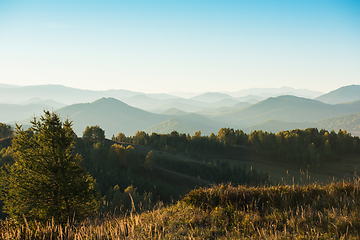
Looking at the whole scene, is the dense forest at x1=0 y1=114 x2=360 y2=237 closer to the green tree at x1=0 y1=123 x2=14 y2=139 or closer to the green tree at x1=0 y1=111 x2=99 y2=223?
the green tree at x1=0 y1=123 x2=14 y2=139

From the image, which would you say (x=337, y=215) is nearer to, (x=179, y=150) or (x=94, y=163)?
(x=94, y=163)

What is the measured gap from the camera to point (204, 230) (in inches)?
219

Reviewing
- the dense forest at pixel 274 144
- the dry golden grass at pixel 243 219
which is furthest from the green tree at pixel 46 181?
the dense forest at pixel 274 144

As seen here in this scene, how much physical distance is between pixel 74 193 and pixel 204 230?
11388 mm

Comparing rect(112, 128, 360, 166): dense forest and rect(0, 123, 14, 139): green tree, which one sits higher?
rect(0, 123, 14, 139): green tree

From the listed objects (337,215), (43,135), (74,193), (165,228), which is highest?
(43,135)

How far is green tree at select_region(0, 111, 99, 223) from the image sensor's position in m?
13.0

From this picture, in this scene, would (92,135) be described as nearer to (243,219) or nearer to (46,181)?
(46,181)

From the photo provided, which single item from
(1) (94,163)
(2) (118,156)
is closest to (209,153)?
(2) (118,156)

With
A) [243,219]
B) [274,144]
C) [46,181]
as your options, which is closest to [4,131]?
[46,181]

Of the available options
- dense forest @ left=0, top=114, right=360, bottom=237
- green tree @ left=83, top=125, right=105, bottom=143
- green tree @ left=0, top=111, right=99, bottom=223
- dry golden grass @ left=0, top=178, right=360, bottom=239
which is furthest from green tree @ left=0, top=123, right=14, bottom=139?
dry golden grass @ left=0, top=178, right=360, bottom=239

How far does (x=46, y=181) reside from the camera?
13.8 metres

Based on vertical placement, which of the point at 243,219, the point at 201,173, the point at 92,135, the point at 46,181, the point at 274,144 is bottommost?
the point at 201,173

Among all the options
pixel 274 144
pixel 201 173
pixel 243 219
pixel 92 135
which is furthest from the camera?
pixel 274 144
